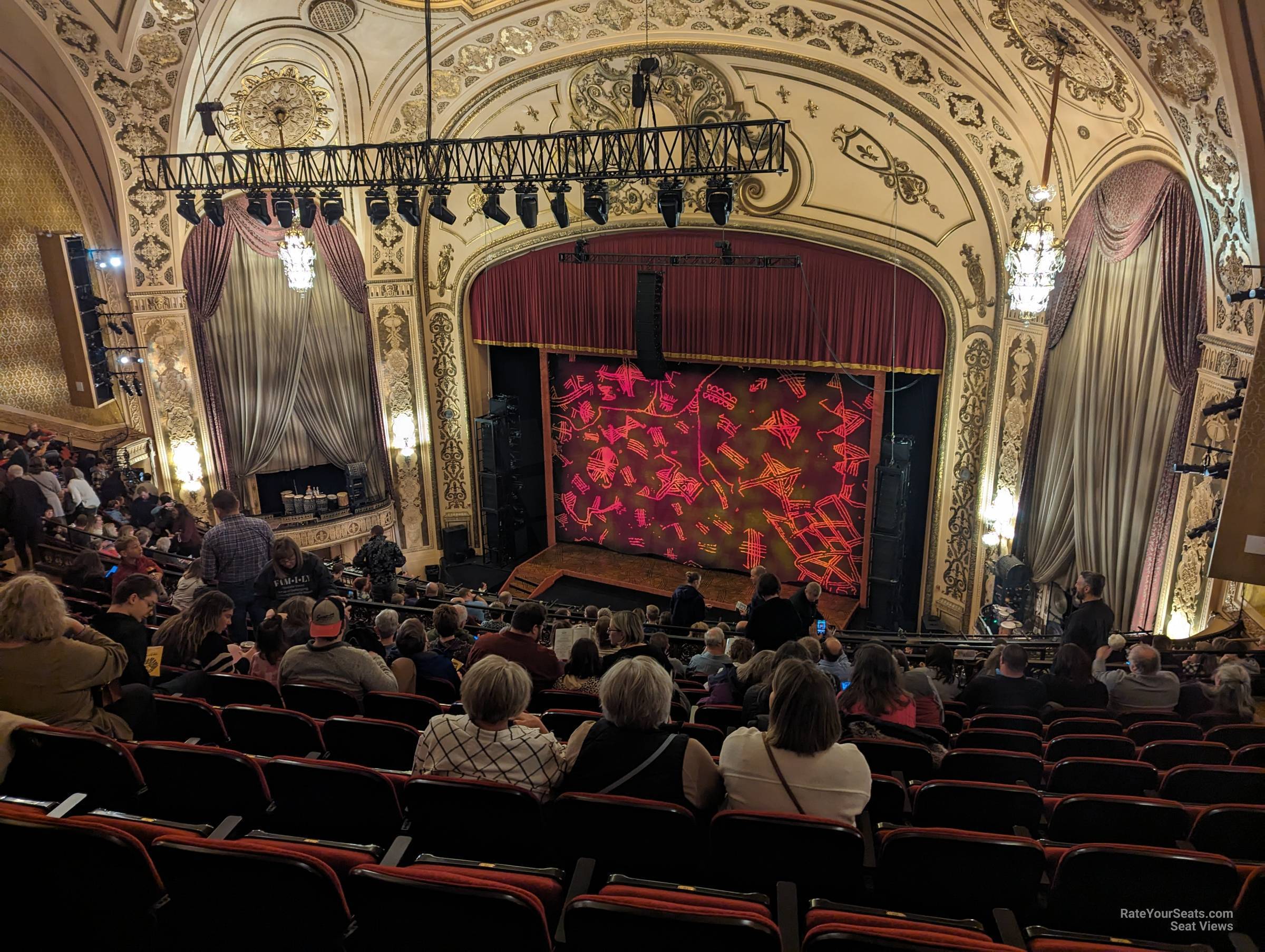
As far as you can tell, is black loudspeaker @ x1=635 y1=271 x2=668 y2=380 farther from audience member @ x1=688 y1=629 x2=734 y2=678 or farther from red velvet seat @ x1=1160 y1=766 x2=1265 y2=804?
red velvet seat @ x1=1160 y1=766 x2=1265 y2=804

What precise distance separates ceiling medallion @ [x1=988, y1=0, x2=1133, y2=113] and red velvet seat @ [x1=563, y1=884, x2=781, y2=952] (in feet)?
22.5

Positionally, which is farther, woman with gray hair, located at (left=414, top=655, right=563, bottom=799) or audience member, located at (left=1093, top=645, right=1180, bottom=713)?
audience member, located at (left=1093, top=645, right=1180, bottom=713)

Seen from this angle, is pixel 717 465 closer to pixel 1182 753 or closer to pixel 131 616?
pixel 1182 753

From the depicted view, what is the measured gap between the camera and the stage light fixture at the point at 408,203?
28.8 ft

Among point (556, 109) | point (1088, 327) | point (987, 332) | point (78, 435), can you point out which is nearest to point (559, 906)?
point (1088, 327)

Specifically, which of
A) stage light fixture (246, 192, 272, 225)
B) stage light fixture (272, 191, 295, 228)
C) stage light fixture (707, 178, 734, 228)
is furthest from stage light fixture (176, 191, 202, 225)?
stage light fixture (707, 178, 734, 228)

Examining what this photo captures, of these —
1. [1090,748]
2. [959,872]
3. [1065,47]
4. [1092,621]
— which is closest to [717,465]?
[1065,47]

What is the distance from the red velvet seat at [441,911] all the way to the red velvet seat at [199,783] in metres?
0.91

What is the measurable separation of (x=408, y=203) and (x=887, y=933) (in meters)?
8.37

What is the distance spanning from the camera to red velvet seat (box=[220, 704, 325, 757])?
351cm

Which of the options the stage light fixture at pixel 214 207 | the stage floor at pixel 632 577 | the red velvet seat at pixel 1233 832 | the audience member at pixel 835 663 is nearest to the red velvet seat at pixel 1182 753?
the red velvet seat at pixel 1233 832

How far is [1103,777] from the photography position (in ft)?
11.9

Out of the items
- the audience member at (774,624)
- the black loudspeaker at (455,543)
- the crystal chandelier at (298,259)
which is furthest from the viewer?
the black loudspeaker at (455,543)

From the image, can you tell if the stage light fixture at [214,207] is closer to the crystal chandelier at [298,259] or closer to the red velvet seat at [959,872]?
the crystal chandelier at [298,259]
